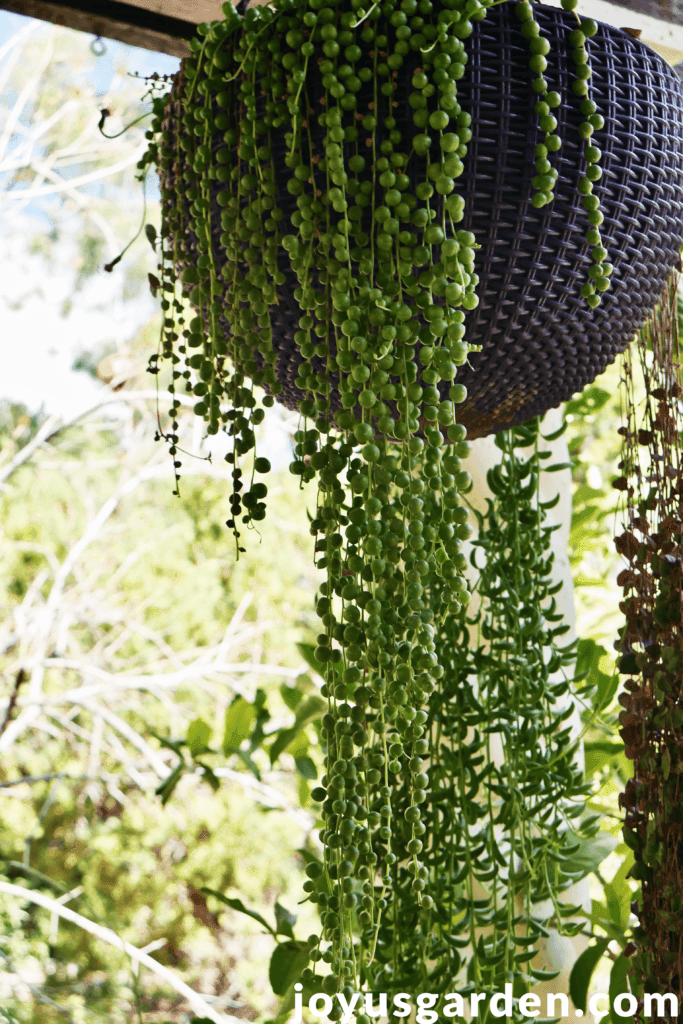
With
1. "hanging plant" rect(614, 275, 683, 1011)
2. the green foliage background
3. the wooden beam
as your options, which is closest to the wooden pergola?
the wooden beam

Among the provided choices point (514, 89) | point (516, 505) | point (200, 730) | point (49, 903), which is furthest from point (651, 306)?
point (49, 903)

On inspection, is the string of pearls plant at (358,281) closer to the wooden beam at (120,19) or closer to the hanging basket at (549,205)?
the hanging basket at (549,205)

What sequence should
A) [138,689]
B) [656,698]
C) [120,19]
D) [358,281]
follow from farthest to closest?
[138,689], [120,19], [656,698], [358,281]

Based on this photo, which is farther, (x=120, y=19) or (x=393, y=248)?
(x=120, y=19)

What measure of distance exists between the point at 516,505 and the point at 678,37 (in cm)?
63

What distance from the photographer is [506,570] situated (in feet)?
3.23

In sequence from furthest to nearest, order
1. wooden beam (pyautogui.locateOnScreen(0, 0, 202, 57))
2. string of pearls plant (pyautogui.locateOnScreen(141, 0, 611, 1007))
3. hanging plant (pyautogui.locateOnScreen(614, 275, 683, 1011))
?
wooden beam (pyautogui.locateOnScreen(0, 0, 202, 57)) → hanging plant (pyautogui.locateOnScreen(614, 275, 683, 1011)) → string of pearls plant (pyautogui.locateOnScreen(141, 0, 611, 1007))

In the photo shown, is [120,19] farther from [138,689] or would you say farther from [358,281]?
[138,689]

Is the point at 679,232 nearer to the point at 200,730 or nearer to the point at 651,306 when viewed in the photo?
the point at 651,306

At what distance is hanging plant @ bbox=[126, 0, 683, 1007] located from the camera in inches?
20.2

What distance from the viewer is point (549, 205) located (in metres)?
0.56

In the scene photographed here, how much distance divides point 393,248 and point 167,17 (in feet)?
2.14

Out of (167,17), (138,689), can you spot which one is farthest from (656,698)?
(138,689)

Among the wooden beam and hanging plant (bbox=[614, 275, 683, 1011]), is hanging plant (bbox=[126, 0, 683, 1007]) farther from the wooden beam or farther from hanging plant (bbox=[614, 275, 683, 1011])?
the wooden beam
